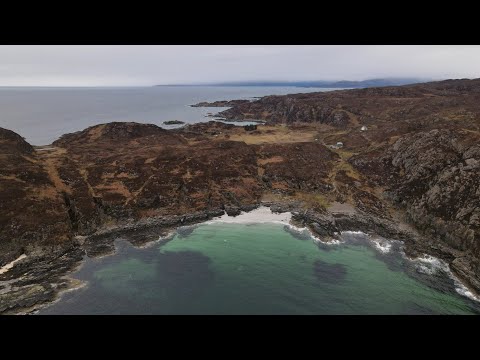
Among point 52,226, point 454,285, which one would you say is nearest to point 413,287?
point 454,285

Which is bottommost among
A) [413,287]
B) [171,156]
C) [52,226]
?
[413,287]

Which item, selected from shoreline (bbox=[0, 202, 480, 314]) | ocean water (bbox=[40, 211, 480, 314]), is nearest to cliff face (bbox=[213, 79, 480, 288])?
shoreline (bbox=[0, 202, 480, 314])

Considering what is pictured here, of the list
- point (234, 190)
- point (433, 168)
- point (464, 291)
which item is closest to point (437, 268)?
point (464, 291)

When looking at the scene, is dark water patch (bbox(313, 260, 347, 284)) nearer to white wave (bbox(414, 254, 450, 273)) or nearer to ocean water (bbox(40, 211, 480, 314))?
ocean water (bbox(40, 211, 480, 314))

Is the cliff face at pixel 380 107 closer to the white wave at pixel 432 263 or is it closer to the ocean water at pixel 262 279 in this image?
the white wave at pixel 432 263

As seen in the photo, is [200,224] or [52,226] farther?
[200,224]

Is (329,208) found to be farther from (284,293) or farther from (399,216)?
(284,293)

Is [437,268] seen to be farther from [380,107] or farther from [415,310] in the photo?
[380,107]
